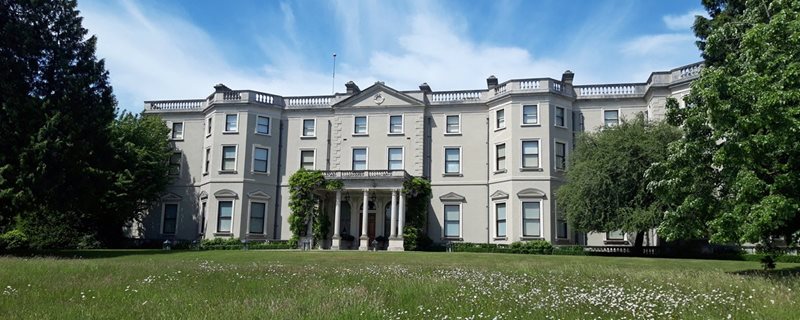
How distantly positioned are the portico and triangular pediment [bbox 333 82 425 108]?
6056 mm

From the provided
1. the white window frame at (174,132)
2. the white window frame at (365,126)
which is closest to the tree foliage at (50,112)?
the white window frame at (174,132)

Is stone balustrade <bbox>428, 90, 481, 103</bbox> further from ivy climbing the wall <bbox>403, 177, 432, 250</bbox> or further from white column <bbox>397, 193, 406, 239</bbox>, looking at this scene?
white column <bbox>397, 193, 406, 239</bbox>

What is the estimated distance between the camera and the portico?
37219 millimetres

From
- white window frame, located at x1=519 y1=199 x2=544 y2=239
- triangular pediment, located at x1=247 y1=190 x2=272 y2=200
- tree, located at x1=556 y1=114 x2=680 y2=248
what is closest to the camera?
tree, located at x1=556 y1=114 x2=680 y2=248

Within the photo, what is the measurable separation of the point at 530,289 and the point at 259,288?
5.47 metres

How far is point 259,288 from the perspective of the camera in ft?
40.0

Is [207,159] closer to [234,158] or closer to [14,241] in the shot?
[234,158]

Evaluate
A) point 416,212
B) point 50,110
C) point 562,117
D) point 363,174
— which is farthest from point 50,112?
point 562,117

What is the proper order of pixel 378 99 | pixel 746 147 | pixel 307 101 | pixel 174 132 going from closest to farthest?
pixel 746 147 < pixel 378 99 < pixel 307 101 < pixel 174 132

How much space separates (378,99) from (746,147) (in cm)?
Answer: 3081

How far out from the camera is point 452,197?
40.8 metres

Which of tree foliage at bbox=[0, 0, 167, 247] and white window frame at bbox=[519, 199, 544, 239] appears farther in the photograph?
white window frame at bbox=[519, 199, 544, 239]

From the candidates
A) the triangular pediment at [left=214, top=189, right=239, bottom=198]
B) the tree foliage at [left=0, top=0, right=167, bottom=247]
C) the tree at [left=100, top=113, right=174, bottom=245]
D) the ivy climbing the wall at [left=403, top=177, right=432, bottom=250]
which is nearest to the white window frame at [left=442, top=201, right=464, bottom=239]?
the ivy climbing the wall at [left=403, top=177, right=432, bottom=250]

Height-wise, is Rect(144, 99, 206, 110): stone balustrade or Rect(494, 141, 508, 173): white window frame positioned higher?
Rect(144, 99, 206, 110): stone balustrade
